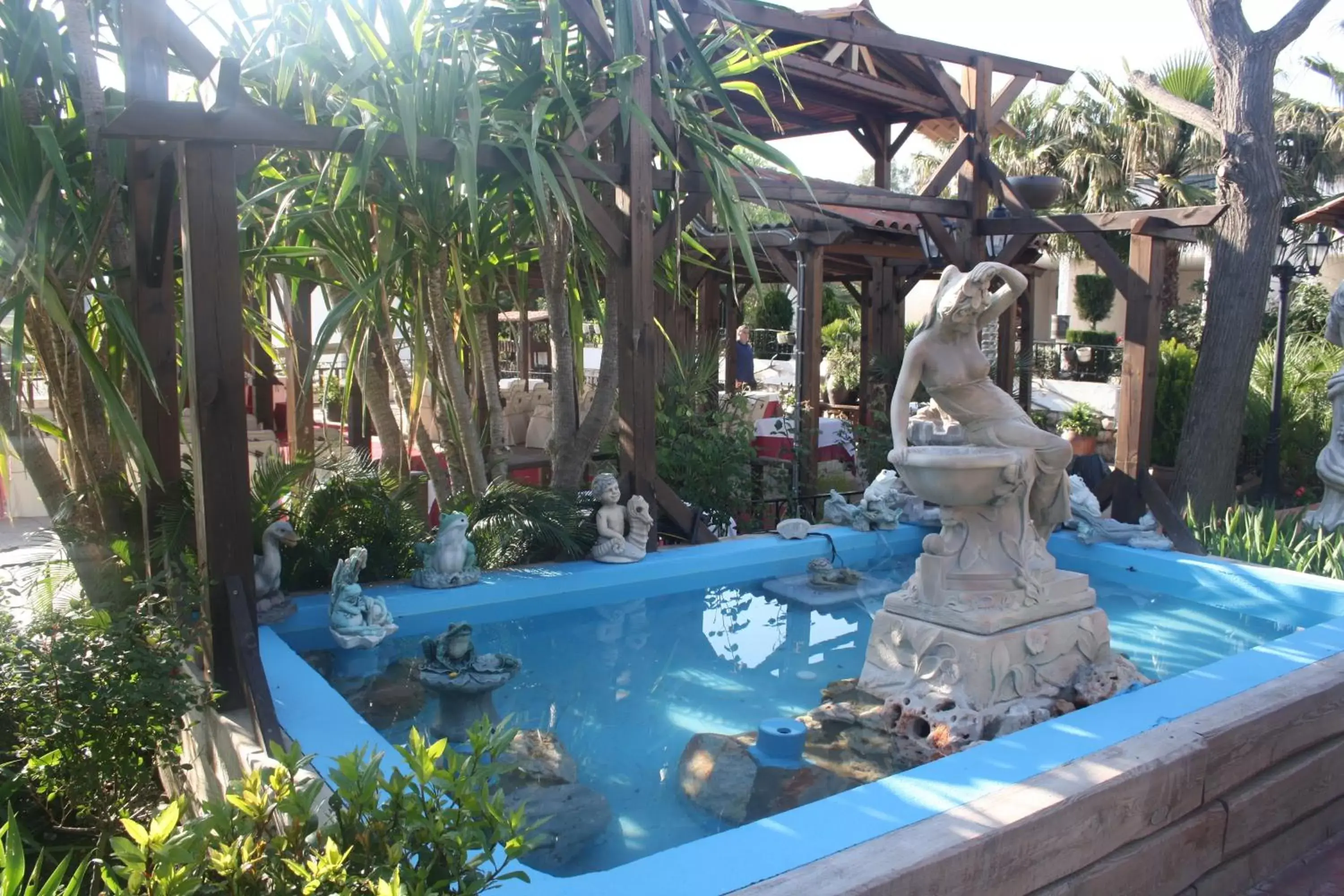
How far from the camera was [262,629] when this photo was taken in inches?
175

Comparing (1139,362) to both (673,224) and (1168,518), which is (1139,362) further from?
(673,224)

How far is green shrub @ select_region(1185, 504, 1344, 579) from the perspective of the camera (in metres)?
6.01

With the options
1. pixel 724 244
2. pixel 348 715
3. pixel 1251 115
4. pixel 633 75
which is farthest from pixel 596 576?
pixel 1251 115

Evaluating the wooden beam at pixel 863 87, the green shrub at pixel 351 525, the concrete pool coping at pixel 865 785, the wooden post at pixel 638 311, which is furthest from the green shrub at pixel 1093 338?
the green shrub at pixel 351 525

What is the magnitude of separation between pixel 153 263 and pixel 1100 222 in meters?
5.98

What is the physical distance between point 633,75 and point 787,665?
3103 millimetres

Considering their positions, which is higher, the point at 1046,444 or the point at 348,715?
the point at 1046,444

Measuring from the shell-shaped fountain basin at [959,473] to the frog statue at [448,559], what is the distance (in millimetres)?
2158

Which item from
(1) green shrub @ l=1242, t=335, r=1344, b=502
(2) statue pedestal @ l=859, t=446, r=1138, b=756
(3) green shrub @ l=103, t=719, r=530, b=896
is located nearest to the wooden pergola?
(3) green shrub @ l=103, t=719, r=530, b=896

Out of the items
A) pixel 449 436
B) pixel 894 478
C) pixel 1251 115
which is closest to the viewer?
pixel 449 436

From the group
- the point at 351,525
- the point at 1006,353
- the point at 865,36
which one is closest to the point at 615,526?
the point at 351,525

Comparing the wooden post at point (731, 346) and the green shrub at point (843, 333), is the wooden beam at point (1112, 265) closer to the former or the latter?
the wooden post at point (731, 346)

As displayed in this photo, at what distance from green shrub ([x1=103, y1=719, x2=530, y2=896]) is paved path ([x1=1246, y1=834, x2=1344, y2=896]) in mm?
2831

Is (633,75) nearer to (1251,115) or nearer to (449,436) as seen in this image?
(449,436)
